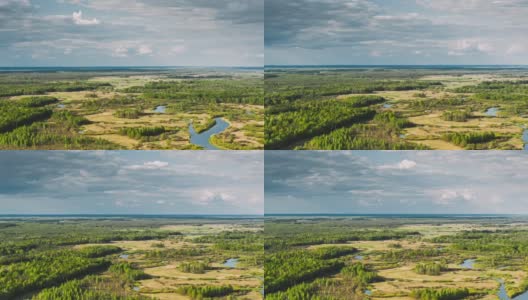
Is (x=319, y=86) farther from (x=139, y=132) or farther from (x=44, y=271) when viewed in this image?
(x=44, y=271)

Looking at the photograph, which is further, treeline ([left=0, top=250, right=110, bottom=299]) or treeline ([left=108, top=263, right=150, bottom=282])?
treeline ([left=108, top=263, right=150, bottom=282])

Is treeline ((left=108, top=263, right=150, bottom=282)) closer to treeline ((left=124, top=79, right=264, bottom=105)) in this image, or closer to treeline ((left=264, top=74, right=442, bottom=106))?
treeline ((left=124, top=79, right=264, bottom=105))

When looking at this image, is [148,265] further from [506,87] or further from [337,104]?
[506,87]

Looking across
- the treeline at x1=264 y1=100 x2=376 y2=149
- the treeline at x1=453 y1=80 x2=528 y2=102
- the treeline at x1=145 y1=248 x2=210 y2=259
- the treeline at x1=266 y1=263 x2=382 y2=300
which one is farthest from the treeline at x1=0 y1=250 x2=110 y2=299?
the treeline at x1=453 y1=80 x2=528 y2=102

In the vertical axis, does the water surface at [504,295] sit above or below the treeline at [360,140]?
below

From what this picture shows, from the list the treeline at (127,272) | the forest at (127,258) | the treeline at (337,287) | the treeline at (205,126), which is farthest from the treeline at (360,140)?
the treeline at (127,272)

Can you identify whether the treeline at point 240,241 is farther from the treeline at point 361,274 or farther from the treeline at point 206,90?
the treeline at point 206,90

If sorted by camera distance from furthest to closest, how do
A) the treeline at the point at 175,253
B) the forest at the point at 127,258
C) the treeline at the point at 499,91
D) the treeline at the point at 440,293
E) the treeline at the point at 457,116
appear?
the treeline at the point at 175,253, the forest at the point at 127,258, the treeline at the point at 440,293, the treeline at the point at 499,91, the treeline at the point at 457,116
